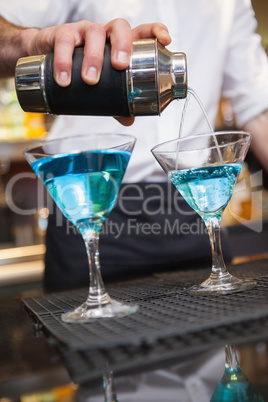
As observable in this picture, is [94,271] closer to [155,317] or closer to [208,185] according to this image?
[155,317]

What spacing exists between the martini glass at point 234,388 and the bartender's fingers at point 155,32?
0.58 metres

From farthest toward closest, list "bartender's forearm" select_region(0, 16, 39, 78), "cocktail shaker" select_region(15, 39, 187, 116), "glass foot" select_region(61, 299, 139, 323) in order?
"bartender's forearm" select_region(0, 16, 39, 78)
"cocktail shaker" select_region(15, 39, 187, 116)
"glass foot" select_region(61, 299, 139, 323)

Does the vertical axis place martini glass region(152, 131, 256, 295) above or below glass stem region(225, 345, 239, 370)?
above

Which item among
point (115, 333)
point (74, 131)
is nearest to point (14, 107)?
point (74, 131)

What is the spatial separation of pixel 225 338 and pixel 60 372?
178mm

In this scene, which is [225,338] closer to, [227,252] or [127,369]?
[127,369]

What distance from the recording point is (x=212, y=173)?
0.85 m

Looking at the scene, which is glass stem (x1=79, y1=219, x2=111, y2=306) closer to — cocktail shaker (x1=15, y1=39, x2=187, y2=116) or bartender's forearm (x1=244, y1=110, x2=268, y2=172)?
cocktail shaker (x1=15, y1=39, x2=187, y2=116)

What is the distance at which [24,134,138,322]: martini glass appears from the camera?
2.28 ft

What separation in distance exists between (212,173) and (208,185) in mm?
25

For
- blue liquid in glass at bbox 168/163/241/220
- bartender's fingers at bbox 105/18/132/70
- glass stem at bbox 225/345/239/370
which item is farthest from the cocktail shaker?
glass stem at bbox 225/345/239/370

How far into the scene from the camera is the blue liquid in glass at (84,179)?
70 centimetres

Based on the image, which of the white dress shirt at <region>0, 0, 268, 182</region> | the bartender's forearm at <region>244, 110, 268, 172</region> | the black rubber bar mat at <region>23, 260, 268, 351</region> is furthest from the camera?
the bartender's forearm at <region>244, 110, 268, 172</region>

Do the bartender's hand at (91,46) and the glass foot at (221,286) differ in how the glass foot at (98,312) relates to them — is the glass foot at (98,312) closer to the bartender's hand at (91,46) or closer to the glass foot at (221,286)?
the glass foot at (221,286)
